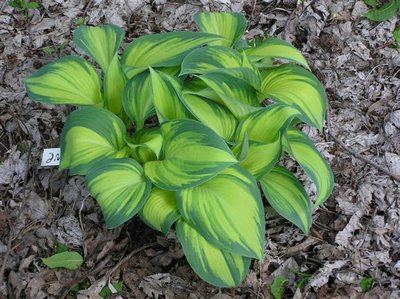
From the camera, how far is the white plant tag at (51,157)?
1790 mm

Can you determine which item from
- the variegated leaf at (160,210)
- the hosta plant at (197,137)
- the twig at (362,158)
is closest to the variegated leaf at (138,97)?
the hosta plant at (197,137)

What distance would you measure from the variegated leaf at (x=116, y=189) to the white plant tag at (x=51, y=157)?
1.12 feet

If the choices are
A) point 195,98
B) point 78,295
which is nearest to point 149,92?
point 195,98

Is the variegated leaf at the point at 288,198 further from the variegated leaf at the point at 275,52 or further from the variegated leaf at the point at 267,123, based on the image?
the variegated leaf at the point at 275,52

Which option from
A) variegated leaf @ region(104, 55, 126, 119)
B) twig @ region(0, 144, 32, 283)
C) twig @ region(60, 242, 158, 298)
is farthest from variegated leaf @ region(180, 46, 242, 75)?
twig @ region(0, 144, 32, 283)

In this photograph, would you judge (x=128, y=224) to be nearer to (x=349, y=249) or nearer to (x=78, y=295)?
(x=78, y=295)

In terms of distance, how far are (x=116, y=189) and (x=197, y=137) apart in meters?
0.26

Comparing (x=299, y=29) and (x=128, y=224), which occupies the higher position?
(x=299, y=29)

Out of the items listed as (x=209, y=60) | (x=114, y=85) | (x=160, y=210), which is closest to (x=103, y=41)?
(x=114, y=85)

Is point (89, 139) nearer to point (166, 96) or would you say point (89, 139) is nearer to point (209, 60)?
point (166, 96)

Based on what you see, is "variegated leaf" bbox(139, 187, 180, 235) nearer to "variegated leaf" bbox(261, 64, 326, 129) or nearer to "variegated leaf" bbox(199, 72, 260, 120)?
"variegated leaf" bbox(199, 72, 260, 120)

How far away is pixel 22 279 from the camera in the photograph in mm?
1694

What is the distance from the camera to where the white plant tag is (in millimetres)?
1790

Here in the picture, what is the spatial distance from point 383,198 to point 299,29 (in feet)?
2.90
